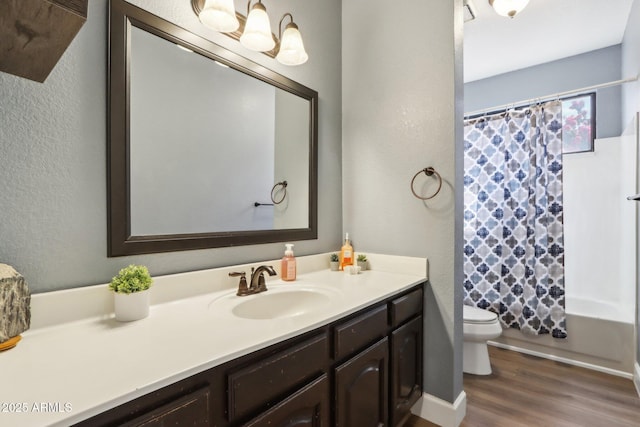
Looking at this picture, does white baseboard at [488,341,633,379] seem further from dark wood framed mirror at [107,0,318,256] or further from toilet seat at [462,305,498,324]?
dark wood framed mirror at [107,0,318,256]

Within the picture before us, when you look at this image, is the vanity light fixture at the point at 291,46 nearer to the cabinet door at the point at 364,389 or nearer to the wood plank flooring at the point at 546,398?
the cabinet door at the point at 364,389

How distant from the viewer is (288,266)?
59.7 inches

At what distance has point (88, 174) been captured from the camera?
0.99 metres

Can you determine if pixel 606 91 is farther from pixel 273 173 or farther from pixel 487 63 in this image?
pixel 273 173

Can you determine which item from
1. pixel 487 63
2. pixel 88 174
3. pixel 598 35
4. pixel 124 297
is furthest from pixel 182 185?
pixel 598 35

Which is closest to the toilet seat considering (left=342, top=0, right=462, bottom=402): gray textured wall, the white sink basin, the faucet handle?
(left=342, top=0, right=462, bottom=402): gray textured wall

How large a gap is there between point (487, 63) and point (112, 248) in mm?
3509

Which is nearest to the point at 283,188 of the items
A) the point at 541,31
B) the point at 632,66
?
the point at 541,31

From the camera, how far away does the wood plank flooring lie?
1.68m

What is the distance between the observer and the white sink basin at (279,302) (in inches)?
47.5

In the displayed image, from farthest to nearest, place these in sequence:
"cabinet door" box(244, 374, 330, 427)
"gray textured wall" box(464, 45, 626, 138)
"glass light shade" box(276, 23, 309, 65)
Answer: "gray textured wall" box(464, 45, 626, 138), "glass light shade" box(276, 23, 309, 65), "cabinet door" box(244, 374, 330, 427)

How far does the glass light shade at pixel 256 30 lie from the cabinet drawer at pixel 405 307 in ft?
4.29

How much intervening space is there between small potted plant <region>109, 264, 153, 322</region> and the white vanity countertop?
3 centimetres

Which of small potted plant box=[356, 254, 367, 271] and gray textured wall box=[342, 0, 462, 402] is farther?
small potted plant box=[356, 254, 367, 271]
